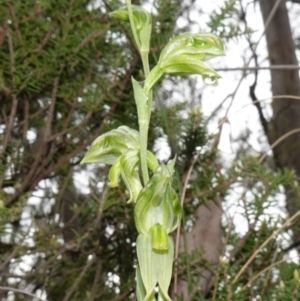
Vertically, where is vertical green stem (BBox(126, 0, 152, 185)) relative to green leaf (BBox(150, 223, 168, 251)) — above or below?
above

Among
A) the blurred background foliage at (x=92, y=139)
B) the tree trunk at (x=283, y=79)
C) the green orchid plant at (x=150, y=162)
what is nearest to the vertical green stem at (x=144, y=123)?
the green orchid plant at (x=150, y=162)

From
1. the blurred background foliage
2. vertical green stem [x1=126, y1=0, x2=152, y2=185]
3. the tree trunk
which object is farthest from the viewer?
the tree trunk

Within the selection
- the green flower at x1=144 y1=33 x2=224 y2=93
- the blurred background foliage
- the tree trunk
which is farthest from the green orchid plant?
the tree trunk

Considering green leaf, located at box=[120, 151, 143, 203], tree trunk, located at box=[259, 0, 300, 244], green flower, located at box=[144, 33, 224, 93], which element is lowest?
green leaf, located at box=[120, 151, 143, 203]

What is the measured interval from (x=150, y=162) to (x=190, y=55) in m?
0.07

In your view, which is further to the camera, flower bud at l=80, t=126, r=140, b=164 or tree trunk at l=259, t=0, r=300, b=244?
tree trunk at l=259, t=0, r=300, b=244

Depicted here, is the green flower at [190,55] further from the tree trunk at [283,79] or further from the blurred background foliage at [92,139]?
the tree trunk at [283,79]

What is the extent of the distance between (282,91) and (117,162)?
3.86 ft

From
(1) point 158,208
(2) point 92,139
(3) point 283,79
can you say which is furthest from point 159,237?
(3) point 283,79

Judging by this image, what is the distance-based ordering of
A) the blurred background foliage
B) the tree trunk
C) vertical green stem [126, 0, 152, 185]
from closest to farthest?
vertical green stem [126, 0, 152, 185] → the blurred background foliage → the tree trunk

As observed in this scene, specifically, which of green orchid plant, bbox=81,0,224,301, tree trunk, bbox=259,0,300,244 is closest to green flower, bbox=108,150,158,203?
green orchid plant, bbox=81,0,224,301

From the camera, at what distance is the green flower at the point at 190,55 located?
0.38m

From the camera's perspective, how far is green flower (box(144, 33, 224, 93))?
1.24 ft

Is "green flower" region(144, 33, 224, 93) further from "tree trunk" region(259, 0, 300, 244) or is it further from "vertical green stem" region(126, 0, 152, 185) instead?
"tree trunk" region(259, 0, 300, 244)
